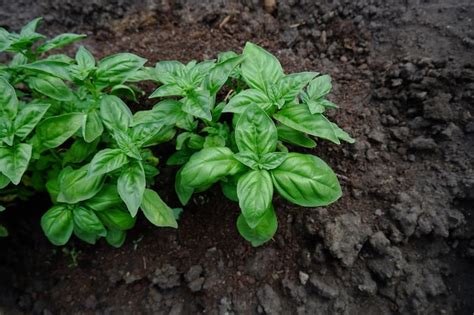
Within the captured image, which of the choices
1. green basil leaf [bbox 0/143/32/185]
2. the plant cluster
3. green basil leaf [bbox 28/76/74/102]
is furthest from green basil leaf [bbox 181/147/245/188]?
green basil leaf [bbox 28/76/74/102]

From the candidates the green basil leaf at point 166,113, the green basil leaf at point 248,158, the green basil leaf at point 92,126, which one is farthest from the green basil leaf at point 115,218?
the green basil leaf at point 248,158

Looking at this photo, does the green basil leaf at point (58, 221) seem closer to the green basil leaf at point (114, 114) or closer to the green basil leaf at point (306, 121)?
the green basil leaf at point (114, 114)

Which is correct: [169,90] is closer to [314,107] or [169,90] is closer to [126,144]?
[126,144]

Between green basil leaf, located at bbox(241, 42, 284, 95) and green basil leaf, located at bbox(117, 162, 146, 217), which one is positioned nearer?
green basil leaf, located at bbox(117, 162, 146, 217)

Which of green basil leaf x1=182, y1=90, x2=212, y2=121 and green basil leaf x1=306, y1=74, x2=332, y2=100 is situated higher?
green basil leaf x1=306, y1=74, x2=332, y2=100

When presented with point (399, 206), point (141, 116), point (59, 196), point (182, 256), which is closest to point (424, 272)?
point (399, 206)

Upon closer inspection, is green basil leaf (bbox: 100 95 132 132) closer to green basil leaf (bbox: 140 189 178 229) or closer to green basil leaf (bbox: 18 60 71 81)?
green basil leaf (bbox: 18 60 71 81)

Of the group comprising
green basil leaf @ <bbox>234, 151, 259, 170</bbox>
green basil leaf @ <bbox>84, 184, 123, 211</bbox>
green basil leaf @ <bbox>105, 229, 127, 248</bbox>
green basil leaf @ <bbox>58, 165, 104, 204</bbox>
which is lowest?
green basil leaf @ <bbox>105, 229, 127, 248</bbox>

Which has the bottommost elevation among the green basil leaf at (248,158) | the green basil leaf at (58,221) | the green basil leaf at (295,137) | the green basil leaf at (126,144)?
the green basil leaf at (58,221)
